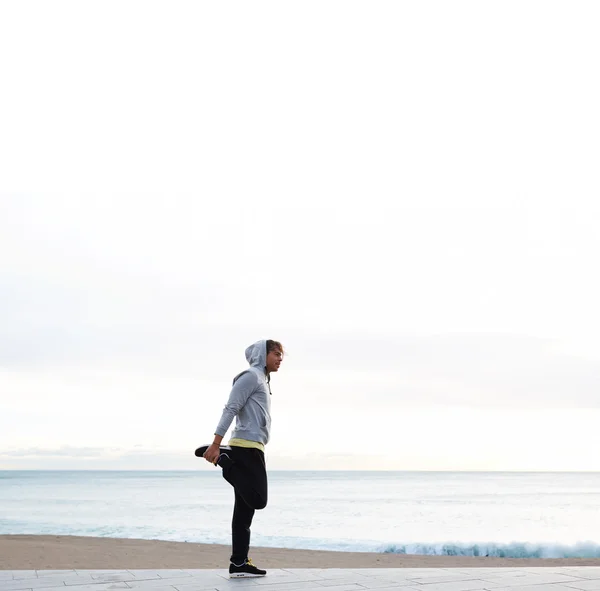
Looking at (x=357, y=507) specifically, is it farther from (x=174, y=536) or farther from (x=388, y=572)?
(x=388, y=572)

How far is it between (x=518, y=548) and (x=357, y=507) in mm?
19401

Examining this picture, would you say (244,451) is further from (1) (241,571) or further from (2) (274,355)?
(1) (241,571)

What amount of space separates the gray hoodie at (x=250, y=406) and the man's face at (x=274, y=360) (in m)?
0.11

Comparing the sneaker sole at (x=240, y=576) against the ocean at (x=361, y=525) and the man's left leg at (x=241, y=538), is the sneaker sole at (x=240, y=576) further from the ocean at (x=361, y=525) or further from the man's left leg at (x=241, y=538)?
the ocean at (x=361, y=525)

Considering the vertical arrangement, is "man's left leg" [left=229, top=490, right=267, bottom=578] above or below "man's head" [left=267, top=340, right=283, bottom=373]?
below

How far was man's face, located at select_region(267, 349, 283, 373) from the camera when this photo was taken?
19.3 ft

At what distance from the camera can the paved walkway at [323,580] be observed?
5.22 meters

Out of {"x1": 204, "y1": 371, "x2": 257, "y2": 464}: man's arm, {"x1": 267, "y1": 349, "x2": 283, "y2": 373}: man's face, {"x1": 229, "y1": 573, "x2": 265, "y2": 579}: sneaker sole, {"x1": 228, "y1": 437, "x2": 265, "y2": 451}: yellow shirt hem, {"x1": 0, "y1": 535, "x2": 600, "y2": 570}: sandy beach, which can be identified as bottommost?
{"x1": 0, "y1": 535, "x2": 600, "y2": 570}: sandy beach

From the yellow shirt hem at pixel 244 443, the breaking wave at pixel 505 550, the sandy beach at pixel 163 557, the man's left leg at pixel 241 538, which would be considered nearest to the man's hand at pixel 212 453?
the yellow shirt hem at pixel 244 443

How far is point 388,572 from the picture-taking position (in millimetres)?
6266

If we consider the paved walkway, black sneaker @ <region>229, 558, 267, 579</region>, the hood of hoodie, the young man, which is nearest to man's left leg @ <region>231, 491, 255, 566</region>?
the young man

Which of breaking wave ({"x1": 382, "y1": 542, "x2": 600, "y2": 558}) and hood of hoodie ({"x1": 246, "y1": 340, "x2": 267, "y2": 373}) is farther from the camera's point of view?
breaking wave ({"x1": 382, "y1": 542, "x2": 600, "y2": 558})

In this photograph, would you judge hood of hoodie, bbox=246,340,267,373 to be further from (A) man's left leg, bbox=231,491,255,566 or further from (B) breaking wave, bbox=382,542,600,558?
(B) breaking wave, bbox=382,542,600,558

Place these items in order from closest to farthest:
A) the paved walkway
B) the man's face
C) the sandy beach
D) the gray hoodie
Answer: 1. the paved walkway
2. the gray hoodie
3. the man's face
4. the sandy beach
